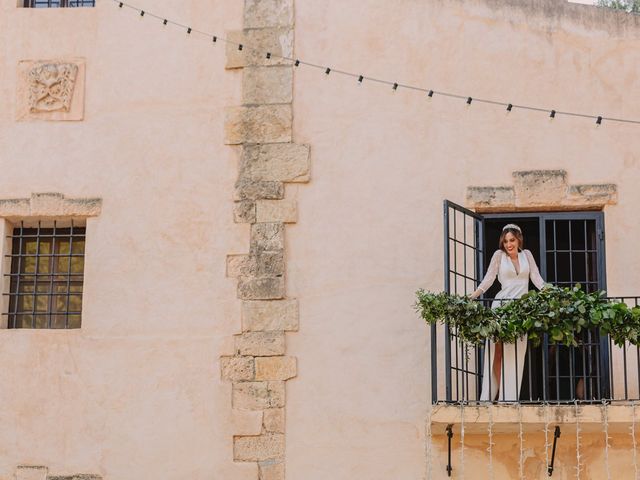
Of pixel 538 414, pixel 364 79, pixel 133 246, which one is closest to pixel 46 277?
pixel 133 246

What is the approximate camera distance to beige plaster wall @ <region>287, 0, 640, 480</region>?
1050cm

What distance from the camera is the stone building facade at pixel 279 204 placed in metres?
10.5

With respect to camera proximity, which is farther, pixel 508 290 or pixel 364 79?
pixel 364 79

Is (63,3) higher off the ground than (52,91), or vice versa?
(63,3)

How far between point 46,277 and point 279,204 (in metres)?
2.14

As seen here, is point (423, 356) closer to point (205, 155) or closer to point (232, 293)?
point (232, 293)

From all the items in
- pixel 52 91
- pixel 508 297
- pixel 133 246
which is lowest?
pixel 508 297

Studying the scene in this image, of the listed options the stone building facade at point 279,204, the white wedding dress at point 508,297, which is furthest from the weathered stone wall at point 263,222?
the white wedding dress at point 508,297

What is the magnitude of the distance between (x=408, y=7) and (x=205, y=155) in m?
2.11

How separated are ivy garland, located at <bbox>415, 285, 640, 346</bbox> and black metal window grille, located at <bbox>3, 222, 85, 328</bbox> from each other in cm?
312

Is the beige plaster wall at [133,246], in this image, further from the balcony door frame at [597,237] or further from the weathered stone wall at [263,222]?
the balcony door frame at [597,237]

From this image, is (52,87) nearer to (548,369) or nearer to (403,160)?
(403,160)

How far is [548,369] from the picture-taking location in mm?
10680

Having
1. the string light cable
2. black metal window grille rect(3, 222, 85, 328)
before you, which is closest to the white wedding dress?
the string light cable
